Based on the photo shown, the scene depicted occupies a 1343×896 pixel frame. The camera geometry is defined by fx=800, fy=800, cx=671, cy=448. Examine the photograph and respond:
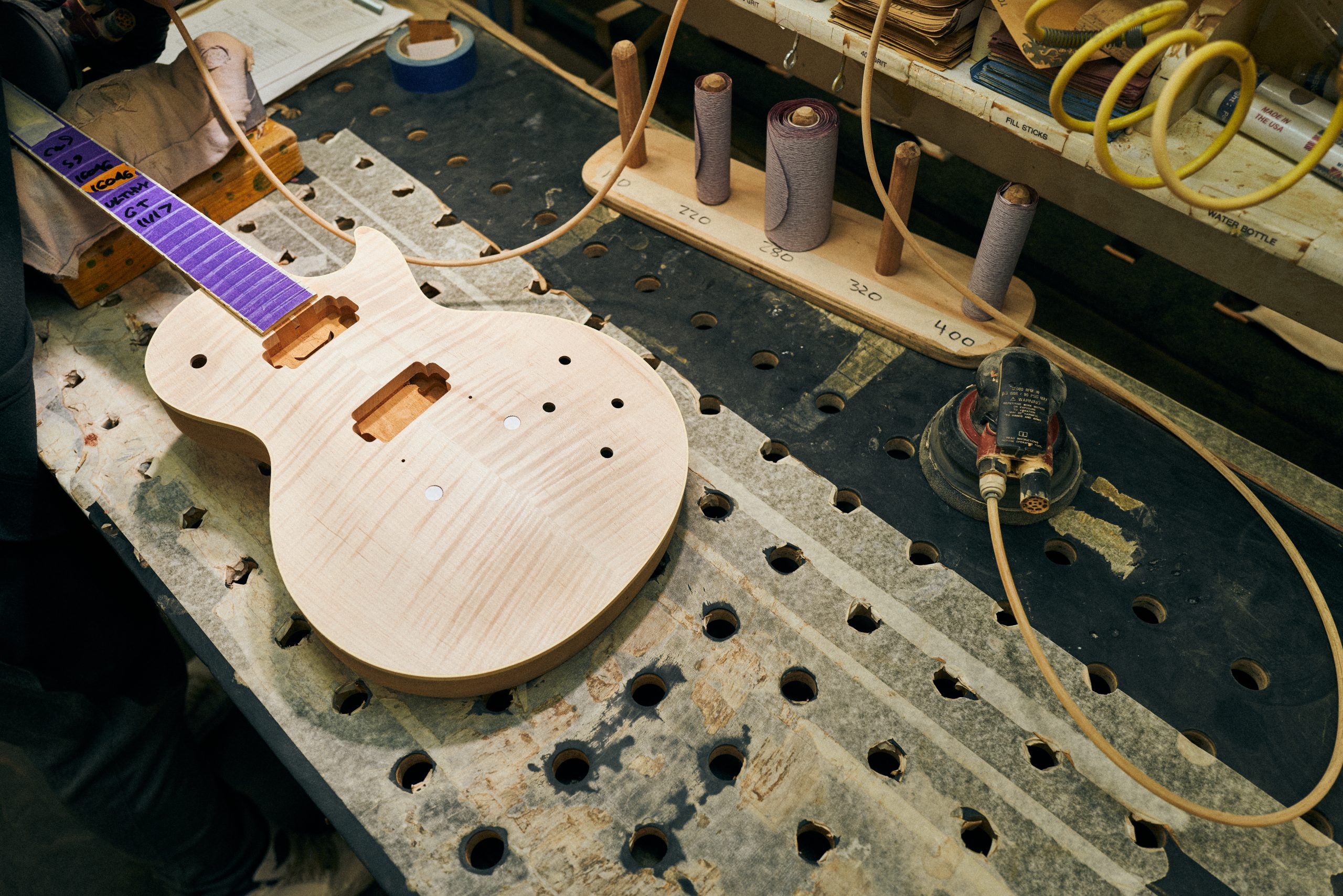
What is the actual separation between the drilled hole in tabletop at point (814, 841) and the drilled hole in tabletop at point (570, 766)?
240 mm

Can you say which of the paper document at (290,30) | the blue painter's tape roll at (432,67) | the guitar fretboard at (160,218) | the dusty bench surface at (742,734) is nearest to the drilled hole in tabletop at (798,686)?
the dusty bench surface at (742,734)

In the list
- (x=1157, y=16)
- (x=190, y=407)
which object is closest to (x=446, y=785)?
(x=190, y=407)

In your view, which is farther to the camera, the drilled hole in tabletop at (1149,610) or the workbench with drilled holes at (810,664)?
the drilled hole in tabletop at (1149,610)

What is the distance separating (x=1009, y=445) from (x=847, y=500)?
0.23 meters

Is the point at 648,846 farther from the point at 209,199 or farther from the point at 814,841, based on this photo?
the point at 209,199

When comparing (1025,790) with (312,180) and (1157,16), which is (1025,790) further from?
(312,180)

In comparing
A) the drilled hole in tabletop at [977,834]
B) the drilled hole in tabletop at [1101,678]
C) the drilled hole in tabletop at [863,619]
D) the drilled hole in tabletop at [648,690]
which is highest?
the drilled hole in tabletop at [1101,678]

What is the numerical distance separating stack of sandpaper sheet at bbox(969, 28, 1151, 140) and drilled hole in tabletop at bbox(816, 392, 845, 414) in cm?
46

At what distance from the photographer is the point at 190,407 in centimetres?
103

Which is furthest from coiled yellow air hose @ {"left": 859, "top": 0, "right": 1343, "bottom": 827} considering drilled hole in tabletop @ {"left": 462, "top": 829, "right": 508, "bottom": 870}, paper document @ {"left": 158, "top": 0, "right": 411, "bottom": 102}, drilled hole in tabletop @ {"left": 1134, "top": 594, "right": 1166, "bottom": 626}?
paper document @ {"left": 158, "top": 0, "right": 411, "bottom": 102}

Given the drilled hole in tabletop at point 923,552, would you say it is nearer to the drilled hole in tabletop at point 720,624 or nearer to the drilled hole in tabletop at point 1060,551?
the drilled hole in tabletop at point 1060,551

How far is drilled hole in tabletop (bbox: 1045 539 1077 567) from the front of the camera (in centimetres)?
103

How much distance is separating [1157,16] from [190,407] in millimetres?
1210

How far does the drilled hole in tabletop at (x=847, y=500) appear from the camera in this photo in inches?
42.8
